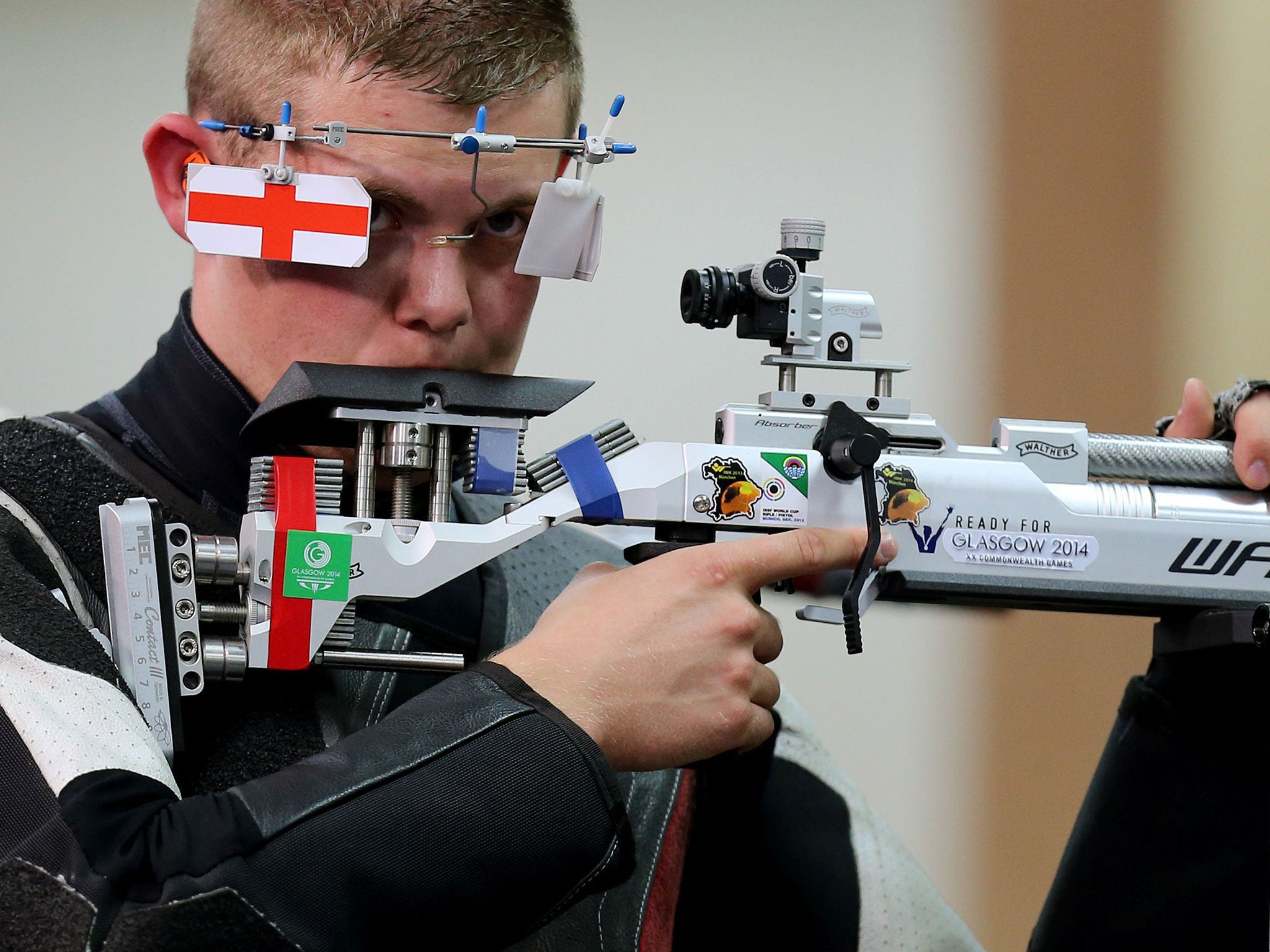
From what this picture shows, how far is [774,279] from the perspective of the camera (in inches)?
34.5

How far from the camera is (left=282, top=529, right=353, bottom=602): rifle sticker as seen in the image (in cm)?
78

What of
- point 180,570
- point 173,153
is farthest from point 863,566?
point 173,153

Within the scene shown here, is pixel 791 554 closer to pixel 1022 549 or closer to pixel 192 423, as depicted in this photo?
pixel 1022 549

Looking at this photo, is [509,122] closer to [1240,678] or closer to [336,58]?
[336,58]

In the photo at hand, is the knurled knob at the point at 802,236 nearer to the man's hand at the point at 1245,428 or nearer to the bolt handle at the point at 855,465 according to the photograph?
the bolt handle at the point at 855,465

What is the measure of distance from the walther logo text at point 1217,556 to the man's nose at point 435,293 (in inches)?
20.3

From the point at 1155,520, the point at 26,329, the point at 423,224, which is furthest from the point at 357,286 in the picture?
the point at 26,329

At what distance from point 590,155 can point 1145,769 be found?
2.10 feet

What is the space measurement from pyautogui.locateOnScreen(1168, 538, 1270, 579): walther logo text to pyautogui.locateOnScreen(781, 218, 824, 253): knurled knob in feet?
1.07

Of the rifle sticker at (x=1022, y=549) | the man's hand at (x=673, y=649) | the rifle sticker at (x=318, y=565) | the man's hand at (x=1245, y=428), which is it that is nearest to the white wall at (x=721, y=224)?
the man's hand at (x=1245, y=428)

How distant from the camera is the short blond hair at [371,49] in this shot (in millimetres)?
864

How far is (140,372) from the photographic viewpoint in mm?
→ 961

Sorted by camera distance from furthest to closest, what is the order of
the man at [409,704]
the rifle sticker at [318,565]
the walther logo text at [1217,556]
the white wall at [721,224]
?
the white wall at [721,224] < the walther logo text at [1217,556] < the rifle sticker at [318,565] < the man at [409,704]

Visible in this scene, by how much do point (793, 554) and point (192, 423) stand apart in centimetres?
43
